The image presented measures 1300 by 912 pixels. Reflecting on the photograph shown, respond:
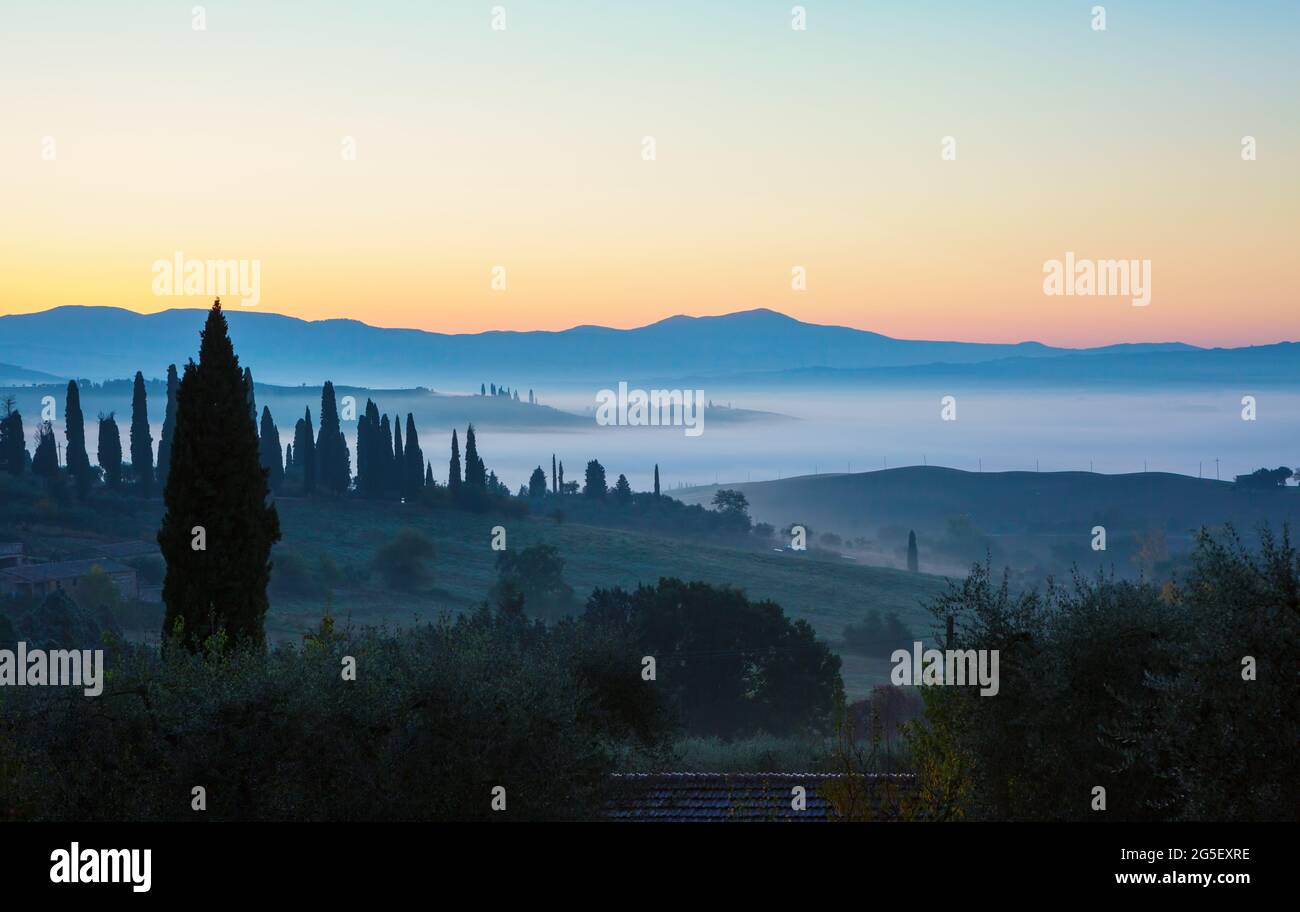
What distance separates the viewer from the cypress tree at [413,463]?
4429 inches

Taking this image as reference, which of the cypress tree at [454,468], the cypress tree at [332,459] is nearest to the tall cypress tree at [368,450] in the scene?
the cypress tree at [332,459]

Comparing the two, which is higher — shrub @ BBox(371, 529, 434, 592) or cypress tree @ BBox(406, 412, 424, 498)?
cypress tree @ BBox(406, 412, 424, 498)

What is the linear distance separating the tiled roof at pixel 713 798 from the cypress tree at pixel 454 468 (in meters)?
88.7

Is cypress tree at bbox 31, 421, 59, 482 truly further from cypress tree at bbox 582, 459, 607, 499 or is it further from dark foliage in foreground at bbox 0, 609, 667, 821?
dark foliage in foreground at bbox 0, 609, 667, 821

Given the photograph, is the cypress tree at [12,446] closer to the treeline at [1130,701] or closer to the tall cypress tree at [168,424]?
the tall cypress tree at [168,424]

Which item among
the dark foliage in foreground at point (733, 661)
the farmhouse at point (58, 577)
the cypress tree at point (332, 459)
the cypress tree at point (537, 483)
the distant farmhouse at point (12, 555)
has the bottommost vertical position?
the dark foliage in foreground at point (733, 661)

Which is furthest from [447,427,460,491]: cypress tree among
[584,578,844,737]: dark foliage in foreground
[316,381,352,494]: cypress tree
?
[584,578,844,737]: dark foliage in foreground

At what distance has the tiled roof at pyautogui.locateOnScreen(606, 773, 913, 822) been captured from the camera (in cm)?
2075

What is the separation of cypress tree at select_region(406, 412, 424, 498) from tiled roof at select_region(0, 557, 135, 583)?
32.4 meters

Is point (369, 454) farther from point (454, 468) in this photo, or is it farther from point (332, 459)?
point (454, 468)

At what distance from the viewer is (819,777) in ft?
78.0

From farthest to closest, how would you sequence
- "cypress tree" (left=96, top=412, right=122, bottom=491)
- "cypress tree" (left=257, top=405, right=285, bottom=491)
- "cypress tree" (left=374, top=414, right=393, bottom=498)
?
"cypress tree" (left=374, top=414, right=393, bottom=498)
"cypress tree" (left=257, top=405, right=285, bottom=491)
"cypress tree" (left=96, top=412, right=122, bottom=491)

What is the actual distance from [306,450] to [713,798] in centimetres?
8996

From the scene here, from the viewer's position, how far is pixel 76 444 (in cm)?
9544
